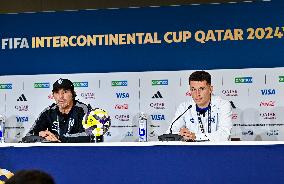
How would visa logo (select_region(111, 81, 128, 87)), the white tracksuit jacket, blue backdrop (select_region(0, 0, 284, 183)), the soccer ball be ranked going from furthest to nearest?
1. visa logo (select_region(111, 81, 128, 87))
2. blue backdrop (select_region(0, 0, 284, 183))
3. the white tracksuit jacket
4. the soccer ball

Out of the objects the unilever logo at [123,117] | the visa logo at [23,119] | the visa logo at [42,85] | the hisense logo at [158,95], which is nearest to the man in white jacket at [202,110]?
the hisense logo at [158,95]

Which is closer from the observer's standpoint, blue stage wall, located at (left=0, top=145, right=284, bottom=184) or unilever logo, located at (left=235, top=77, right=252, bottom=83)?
blue stage wall, located at (left=0, top=145, right=284, bottom=184)

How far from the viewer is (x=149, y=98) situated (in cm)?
548

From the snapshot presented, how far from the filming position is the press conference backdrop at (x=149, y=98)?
5242 millimetres

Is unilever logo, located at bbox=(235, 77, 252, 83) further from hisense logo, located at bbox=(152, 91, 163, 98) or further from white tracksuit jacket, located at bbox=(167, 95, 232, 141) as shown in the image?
hisense logo, located at bbox=(152, 91, 163, 98)

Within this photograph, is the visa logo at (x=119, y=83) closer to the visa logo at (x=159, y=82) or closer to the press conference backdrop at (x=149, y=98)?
the press conference backdrop at (x=149, y=98)

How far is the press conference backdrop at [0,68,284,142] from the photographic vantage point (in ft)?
17.2

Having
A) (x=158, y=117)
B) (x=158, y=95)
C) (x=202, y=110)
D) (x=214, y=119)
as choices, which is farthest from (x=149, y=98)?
(x=214, y=119)

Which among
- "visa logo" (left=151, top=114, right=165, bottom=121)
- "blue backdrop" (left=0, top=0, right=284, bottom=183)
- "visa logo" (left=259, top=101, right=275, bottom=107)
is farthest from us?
"visa logo" (left=151, top=114, right=165, bottom=121)

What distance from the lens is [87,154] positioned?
2754 mm

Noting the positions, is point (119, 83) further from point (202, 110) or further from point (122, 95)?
point (202, 110)

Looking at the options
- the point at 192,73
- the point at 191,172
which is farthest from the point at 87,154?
the point at 192,73

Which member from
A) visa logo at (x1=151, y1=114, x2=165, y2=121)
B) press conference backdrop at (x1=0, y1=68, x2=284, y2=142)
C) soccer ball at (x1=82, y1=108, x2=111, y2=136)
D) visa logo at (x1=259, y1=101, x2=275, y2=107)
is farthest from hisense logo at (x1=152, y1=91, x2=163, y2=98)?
soccer ball at (x1=82, y1=108, x2=111, y2=136)

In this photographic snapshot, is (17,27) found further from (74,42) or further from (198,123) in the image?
(198,123)
